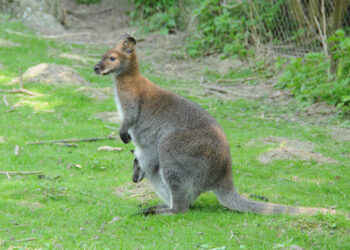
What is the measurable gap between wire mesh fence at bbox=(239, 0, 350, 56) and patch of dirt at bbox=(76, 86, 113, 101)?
14.9 ft

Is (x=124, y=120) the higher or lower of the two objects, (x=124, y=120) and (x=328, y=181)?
the higher

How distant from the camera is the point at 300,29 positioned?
12.0m

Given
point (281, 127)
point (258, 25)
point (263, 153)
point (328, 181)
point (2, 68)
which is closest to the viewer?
point (328, 181)

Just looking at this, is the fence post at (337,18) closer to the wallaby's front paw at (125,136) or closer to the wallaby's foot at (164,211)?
the wallaby's front paw at (125,136)

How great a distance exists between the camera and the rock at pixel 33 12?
53.4ft

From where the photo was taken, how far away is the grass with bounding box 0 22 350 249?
4781mm

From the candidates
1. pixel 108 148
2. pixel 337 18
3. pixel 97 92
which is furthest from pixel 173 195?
pixel 337 18

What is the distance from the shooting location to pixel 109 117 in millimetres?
9820

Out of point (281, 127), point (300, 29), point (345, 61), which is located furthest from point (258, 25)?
point (281, 127)

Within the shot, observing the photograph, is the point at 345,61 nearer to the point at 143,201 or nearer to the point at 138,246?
the point at 143,201

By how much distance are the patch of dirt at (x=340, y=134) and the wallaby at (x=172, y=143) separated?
3.67m

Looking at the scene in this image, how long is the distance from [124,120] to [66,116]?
13.7ft

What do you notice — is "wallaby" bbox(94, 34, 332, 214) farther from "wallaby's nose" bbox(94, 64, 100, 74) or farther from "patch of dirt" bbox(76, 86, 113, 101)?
"patch of dirt" bbox(76, 86, 113, 101)

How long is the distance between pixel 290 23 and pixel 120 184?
793cm
